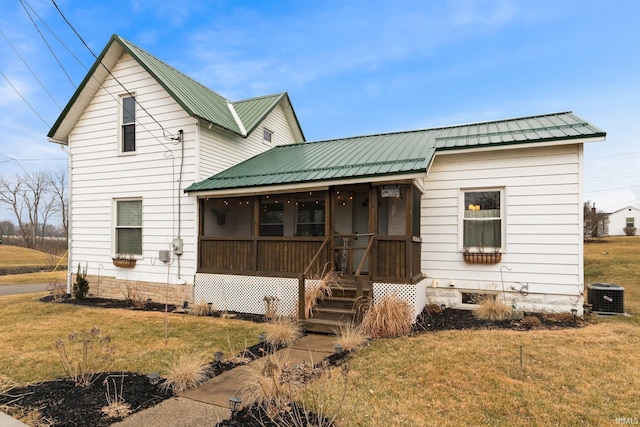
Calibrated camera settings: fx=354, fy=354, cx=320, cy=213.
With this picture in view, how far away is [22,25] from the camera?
8672mm

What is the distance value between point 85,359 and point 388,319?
4.95 metres

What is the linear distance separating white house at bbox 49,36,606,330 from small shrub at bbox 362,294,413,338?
46 centimetres

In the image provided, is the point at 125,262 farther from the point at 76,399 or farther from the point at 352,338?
the point at 352,338

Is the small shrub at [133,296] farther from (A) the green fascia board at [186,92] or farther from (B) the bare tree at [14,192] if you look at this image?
(B) the bare tree at [14,192]

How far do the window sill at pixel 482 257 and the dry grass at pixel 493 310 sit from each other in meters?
1.00

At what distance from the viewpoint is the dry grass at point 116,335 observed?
5.41 m

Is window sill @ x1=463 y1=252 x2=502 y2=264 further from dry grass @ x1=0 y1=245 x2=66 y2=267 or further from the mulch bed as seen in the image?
dry grass @ x1=0 y1=245 x2=66 y2=267

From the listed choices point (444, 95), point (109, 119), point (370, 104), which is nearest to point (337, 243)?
point (109, 119)

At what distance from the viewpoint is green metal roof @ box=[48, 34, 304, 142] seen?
10383 millimetres

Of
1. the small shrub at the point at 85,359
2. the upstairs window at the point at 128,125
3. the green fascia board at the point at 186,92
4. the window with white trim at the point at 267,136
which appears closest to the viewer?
the small shrub at the point at 85,359

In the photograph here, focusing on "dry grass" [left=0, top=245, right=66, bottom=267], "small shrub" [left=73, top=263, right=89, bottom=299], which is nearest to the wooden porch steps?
"small shrub" [left=73, top=263, right=89, bottom=299]

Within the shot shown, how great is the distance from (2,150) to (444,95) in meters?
36.6

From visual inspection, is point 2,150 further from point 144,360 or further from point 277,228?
point 144,360

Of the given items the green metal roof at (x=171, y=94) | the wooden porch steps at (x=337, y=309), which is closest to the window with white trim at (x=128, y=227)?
the green metal roof at (x=171, y=94)
